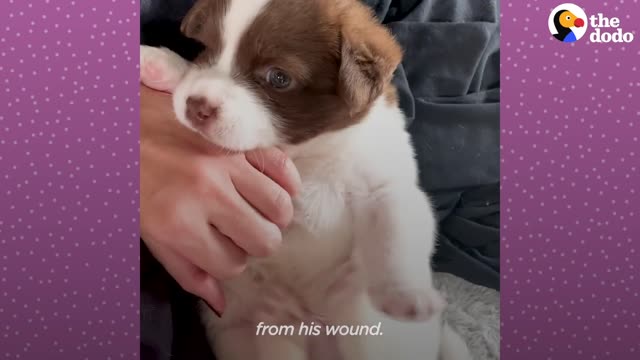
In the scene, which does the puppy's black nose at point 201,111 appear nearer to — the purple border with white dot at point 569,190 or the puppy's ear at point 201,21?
the puppy's ear at point 201,21

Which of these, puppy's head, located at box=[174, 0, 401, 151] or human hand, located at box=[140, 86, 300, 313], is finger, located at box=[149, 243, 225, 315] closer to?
human hand, located at box=[140, 86, 300, 313]

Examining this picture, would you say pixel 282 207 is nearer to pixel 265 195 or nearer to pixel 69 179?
pixel 265 195

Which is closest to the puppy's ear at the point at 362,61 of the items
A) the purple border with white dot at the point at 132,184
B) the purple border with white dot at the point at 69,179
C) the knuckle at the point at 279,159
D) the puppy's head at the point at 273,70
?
the puppy's head at the point at 273,70

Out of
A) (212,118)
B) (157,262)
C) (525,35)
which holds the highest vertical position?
(525,35)

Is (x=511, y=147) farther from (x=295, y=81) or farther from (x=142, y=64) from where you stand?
(x=142, y=64)

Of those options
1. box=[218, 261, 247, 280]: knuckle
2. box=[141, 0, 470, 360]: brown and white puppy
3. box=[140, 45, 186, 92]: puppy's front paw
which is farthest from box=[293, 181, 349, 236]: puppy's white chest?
box=[140, 45, 186, 92]: puppy's front paw

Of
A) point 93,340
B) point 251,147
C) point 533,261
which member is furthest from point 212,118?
point 533,261
